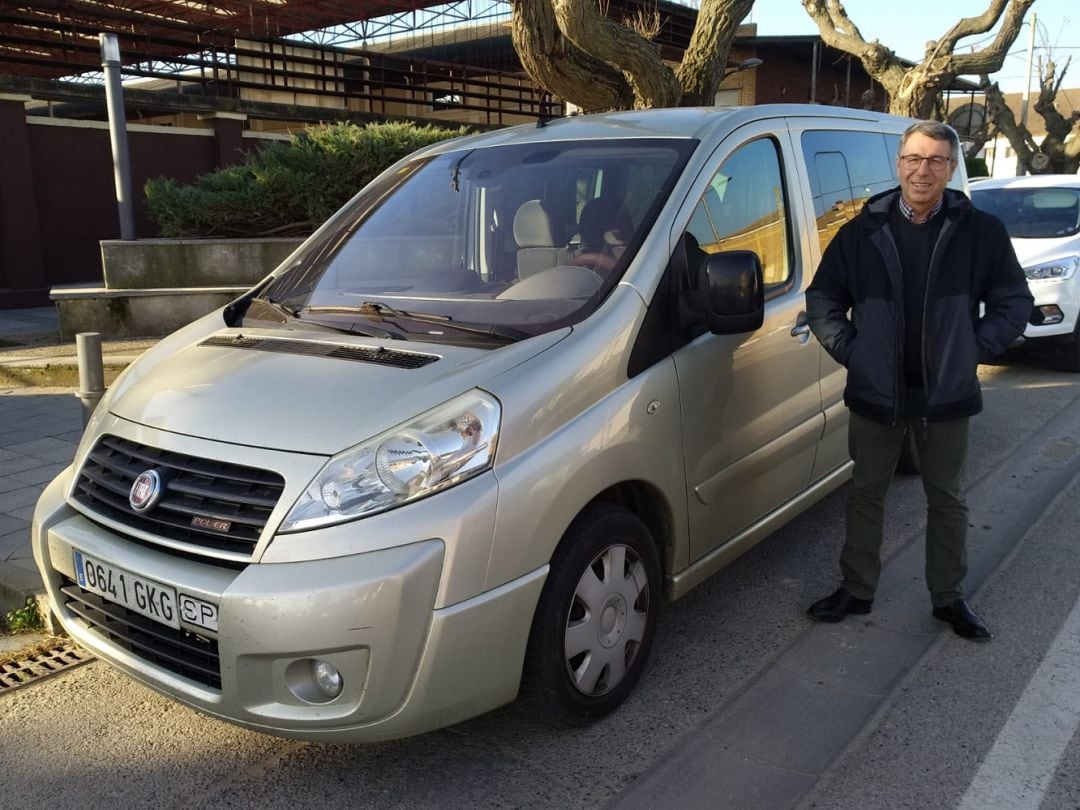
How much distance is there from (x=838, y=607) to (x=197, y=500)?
2490 mm

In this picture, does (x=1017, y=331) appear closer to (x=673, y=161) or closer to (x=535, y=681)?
(x=673, y=161)

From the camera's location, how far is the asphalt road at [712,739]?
8.75 feet

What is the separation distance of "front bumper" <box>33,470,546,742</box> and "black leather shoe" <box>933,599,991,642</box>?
190cm

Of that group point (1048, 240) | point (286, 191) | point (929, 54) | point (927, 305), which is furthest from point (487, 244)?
point (929, 54)

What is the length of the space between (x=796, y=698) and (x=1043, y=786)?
0.76 m

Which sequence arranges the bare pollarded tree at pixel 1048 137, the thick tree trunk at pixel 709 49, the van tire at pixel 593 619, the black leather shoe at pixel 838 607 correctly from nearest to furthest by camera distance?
the van tire at pixel 593 619
the black leather shoe at pixel 838 607
the thick tree trunk at pixel 709 49
the bare pollarded tree at pixel 1048 137

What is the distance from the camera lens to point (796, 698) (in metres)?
3.14

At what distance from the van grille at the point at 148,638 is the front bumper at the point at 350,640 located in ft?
0.05

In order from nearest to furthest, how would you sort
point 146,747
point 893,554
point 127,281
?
point 146,747
point 893,554
point 127,281

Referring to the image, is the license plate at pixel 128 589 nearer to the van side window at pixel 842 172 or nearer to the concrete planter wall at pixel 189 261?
the van side window at pixel 842 172

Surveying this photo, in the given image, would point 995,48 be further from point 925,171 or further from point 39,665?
point 39,665

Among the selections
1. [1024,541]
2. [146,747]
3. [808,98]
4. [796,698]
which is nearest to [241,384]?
[146,747]

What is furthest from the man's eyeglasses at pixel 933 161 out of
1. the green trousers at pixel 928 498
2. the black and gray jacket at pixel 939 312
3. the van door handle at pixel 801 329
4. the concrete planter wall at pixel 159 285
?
the concrete planter wall at pixel 159 285

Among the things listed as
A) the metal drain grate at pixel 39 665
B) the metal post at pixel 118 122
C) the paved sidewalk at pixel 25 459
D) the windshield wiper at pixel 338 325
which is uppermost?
the metal post at pixel 118 122
